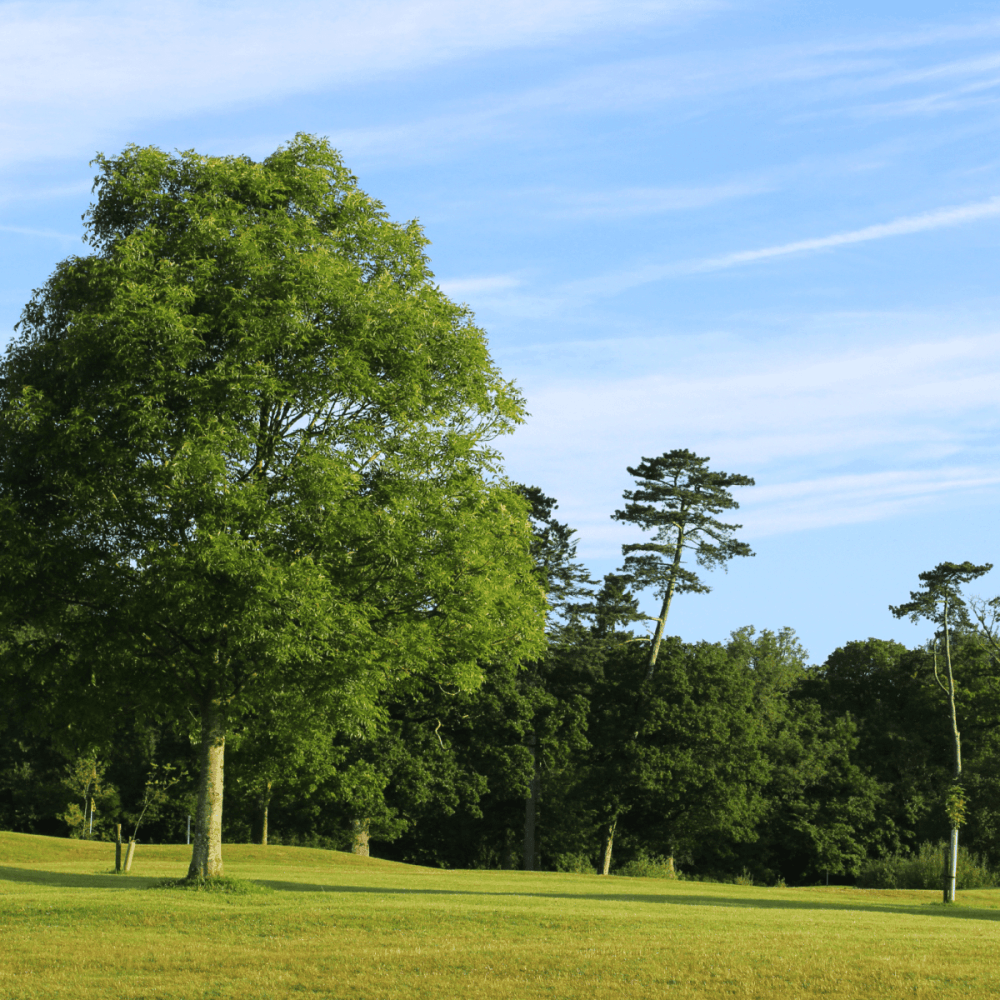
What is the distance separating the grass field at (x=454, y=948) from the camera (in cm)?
1169

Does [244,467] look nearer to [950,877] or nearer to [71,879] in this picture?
[71,879]

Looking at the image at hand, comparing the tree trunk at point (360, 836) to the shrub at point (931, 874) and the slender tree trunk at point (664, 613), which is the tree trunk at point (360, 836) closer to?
the slender tree trunk at point (664, 613)

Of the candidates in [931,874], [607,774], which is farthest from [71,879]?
[607,774]

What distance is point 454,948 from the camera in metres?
14.0

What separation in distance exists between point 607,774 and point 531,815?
5389 millimetres

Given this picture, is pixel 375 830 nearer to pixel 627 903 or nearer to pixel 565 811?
pixel 565 811

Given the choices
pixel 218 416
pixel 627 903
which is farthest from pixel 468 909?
pixel 218 416

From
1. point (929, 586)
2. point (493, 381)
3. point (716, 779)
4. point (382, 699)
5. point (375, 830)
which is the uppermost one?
point (493, 381)

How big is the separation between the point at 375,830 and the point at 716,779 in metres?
16.9

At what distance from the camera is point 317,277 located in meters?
20.4

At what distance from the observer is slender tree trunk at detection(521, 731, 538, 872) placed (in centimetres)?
5575

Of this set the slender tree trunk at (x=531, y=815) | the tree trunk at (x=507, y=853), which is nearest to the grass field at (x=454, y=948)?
the slender tree trunk at (x=531, y=815)

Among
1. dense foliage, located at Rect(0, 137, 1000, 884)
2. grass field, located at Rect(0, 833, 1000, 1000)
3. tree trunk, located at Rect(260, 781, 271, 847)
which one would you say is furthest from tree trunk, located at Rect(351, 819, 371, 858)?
grass field, located at Rect(0, 833, 1000, 1000)

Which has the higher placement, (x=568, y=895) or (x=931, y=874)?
(x=568, y=895)
